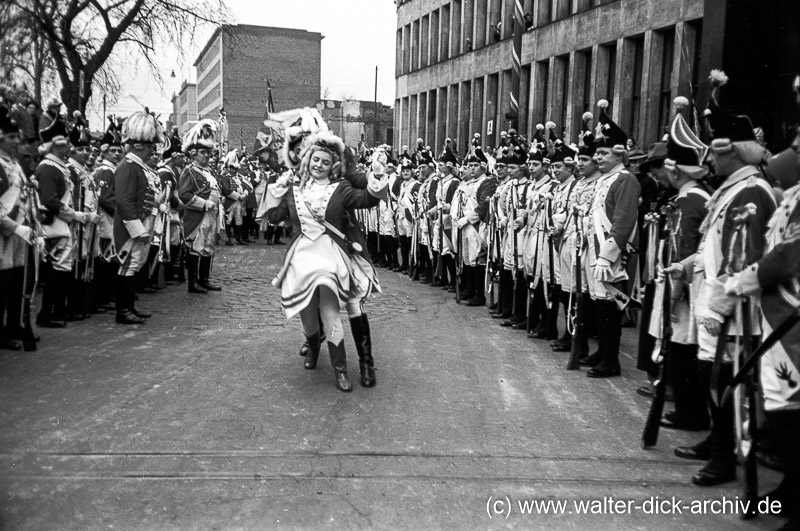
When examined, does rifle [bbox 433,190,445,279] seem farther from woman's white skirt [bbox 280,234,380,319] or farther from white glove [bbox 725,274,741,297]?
white glove [bbox 725,274,741,297]

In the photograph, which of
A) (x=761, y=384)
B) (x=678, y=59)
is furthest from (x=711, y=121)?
(x=678, y=59)

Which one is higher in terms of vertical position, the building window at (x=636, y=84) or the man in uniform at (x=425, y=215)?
the building window at (x=636, y=84)

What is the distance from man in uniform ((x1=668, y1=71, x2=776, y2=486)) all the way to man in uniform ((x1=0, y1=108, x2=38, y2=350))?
600 centimetres

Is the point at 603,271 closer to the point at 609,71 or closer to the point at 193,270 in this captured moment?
the point at 193,270

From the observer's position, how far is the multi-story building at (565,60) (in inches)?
769

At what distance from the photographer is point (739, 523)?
14.2ft

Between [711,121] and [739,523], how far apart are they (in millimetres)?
2397

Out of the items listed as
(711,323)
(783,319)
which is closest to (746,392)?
→ (711,323)

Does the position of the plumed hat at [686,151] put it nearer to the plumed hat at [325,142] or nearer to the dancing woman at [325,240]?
the dancing woman at [325,240]

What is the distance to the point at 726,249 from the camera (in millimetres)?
4785

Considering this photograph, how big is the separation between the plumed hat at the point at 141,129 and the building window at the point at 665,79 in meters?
16.0

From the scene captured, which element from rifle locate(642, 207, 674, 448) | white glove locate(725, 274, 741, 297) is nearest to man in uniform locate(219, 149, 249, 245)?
rifle locate(642, 207, 674, 448)

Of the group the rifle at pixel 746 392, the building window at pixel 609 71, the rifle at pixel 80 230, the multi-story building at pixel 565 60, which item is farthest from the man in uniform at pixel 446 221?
the building window at pixel 609 71

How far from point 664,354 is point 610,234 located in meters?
1.95
